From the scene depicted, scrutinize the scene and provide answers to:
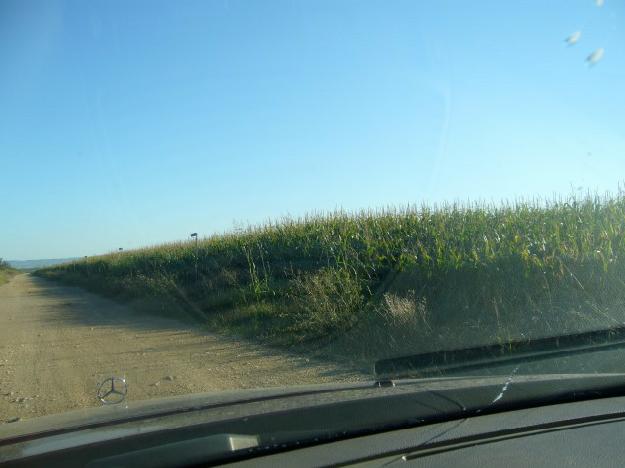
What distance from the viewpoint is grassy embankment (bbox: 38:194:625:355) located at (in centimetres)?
796

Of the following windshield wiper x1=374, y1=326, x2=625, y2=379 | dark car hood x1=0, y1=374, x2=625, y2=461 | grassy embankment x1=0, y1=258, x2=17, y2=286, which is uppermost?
grassy embankment x1=0, y1=258, x2=17, y2=286

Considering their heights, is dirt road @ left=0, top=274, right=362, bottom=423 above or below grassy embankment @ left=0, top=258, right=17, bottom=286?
below

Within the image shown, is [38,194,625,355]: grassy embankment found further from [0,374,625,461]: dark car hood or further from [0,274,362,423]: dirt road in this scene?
[0,374,625,461]: dark car hood

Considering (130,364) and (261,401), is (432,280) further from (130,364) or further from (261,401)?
(261,401)

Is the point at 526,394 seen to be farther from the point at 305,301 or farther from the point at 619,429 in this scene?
the point at 305,301

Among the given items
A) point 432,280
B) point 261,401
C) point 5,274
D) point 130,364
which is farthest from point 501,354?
point 5,274

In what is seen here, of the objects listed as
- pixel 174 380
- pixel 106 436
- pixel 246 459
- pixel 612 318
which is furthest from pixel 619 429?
pixel 174 380

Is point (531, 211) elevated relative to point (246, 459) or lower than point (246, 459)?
elevated

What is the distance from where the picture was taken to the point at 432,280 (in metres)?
9.39

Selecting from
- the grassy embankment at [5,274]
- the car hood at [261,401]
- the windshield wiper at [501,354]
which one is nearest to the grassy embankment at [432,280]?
the windshield wiper at [501,354]

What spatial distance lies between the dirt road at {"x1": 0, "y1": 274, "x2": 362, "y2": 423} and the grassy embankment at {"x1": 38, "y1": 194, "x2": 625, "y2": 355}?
0.96 meters

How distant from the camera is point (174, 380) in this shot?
712 centimetres

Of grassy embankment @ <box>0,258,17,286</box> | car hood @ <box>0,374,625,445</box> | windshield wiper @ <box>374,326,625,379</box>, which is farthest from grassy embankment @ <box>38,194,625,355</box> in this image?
grassy embankment @ <box>0,258,17,286</box>

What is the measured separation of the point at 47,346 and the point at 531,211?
30.2 feet
